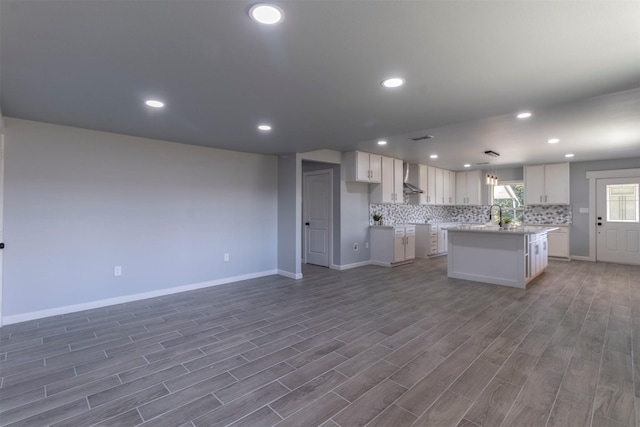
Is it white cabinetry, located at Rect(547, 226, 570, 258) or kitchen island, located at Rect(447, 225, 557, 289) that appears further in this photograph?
white cabinetry, located at Rect(547, 226, 570, 258)

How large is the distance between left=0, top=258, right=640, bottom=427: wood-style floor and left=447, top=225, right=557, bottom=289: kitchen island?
64 cm

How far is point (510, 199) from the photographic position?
28.7ft

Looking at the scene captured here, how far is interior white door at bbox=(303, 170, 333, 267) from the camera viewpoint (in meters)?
6.58

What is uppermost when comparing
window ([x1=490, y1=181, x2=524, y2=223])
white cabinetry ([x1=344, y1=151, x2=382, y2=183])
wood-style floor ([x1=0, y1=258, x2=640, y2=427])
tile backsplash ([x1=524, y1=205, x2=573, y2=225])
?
white cabinetry ([x1=344, y1=151, x2=382, y2=183])

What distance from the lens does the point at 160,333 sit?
3.12m

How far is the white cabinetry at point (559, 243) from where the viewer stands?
7363mm

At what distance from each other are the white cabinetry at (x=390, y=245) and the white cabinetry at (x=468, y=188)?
321 centimetres

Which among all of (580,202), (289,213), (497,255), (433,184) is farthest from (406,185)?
(580,202)

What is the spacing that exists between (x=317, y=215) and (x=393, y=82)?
4.57m

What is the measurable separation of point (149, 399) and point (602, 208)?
30.8 ft

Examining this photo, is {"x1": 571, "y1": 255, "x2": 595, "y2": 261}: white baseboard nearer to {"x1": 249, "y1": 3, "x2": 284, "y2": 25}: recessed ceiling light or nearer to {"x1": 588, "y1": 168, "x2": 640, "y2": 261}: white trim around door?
{"x1": 588, "y1": 168, "x2": 640, "y2": 261}: white trim around door

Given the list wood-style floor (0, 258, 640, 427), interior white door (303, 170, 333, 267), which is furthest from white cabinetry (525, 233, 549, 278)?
interior white door (303, 170, 333, 267)

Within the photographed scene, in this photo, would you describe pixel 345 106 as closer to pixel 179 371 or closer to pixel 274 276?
pixel 179 371

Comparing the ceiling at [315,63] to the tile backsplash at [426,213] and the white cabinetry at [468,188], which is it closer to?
the tile backsplash at [426,213]
